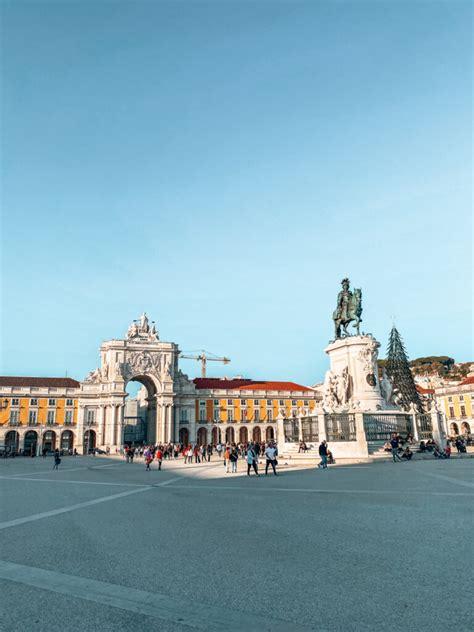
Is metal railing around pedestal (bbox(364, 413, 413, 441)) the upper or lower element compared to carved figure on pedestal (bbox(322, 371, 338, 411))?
lower

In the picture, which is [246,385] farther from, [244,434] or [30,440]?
[30,440]

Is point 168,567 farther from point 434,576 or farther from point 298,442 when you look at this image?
point 298,442

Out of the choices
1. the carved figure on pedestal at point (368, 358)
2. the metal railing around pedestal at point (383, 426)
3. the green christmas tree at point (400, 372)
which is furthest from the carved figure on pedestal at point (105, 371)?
the metal railing around pedestal at point (383, 426)

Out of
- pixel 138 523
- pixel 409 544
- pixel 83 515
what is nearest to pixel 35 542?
pixel 138 523

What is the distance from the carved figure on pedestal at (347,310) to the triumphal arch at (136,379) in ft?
153

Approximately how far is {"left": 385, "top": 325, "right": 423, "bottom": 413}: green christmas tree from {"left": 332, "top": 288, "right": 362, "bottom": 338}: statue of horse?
31533mm

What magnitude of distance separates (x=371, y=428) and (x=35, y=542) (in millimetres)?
23803

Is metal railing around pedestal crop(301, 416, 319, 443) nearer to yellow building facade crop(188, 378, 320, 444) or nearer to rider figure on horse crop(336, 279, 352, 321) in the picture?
rider figure on horse crop(336, 279, 352, 321)

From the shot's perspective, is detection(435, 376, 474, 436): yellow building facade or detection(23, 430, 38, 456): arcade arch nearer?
detection(23, 430, 38, 456): arcade arch

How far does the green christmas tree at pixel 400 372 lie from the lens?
6622 centimetres

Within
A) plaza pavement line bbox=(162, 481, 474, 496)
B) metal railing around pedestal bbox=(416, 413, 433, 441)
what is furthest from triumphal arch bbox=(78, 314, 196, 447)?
plaza pavement line bbox=(162, 481, 474, 496)

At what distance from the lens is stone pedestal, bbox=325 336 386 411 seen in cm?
3058

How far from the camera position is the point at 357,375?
103 ft

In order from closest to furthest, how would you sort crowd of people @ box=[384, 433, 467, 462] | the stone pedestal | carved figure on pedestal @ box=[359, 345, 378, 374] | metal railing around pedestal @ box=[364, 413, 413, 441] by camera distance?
crowd of people @ box=[384, 433, 467, 462]
metal railing around pedestal @ box=[364, 413, 413, 441]
the stone pedestal
carved figure on pedestal @ box=[359, 345, 378, 374]
